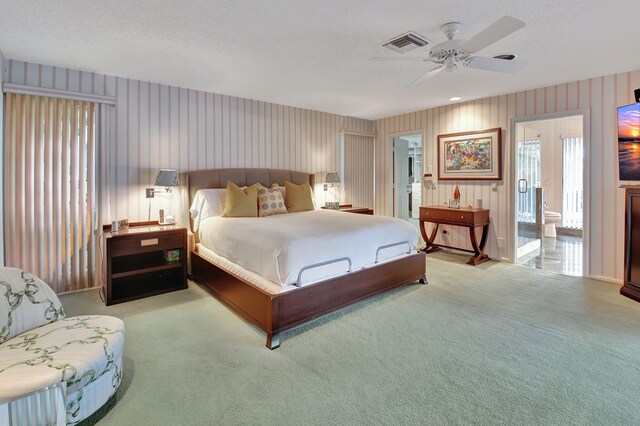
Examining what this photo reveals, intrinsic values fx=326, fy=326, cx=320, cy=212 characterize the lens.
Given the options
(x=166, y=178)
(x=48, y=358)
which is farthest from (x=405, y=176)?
(x=48, y=358)

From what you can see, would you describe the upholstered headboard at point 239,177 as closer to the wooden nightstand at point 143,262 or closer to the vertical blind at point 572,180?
the wooden nightstand at point 143,262

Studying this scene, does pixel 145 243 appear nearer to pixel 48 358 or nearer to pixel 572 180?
pixel 48 358

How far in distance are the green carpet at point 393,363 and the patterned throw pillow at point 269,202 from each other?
1370 mm

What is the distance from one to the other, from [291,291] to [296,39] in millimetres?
2158

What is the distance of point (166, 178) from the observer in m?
3.79

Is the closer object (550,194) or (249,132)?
(249,132)

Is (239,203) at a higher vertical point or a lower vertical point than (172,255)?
higher

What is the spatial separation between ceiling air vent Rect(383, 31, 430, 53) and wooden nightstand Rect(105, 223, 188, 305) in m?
2.90

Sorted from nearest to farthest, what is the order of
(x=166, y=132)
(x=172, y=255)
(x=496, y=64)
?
1. (x=496, y=64)
2. (x=172, y=255)
3. (x=166, y=132)

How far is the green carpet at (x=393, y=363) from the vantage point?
5.72 ft

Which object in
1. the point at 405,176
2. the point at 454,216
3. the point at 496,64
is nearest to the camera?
the point at 496,64

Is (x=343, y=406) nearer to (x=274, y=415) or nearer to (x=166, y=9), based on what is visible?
(x=274, y=415)

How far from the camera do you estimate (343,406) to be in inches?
70.8

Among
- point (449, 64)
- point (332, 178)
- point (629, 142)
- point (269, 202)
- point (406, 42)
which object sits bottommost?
point (269, 202)
